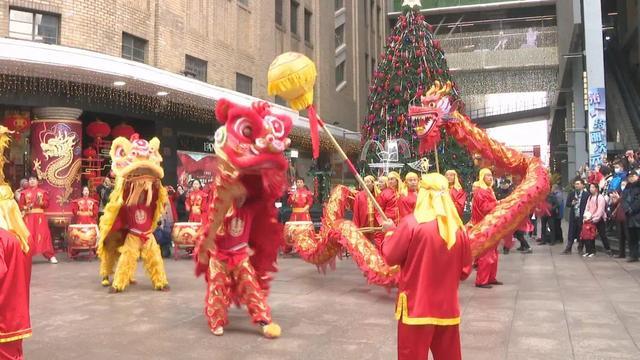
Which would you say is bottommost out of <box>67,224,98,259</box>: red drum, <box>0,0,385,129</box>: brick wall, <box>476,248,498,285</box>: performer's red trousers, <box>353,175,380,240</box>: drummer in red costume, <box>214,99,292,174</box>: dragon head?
<box>476,248,498,285</box>: performer's red trousers

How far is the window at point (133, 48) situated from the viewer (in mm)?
13992

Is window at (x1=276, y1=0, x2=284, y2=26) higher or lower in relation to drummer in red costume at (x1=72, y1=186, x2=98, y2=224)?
higher

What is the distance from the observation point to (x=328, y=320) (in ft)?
20.4

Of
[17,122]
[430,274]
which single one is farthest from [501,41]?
[430,274]

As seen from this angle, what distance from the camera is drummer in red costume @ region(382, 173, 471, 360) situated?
3.47 metres

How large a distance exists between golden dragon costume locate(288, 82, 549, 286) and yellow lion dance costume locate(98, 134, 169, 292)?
2.26m

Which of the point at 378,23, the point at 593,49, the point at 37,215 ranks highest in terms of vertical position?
the point at 378,23

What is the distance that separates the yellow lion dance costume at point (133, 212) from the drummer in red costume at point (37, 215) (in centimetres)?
357

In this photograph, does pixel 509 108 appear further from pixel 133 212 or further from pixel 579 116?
pixel 133 212

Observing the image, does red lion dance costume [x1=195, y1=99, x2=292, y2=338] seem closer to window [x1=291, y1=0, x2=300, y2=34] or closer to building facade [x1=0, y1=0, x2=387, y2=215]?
building facade [x1=0, y1=0, x2=387, y2=215]

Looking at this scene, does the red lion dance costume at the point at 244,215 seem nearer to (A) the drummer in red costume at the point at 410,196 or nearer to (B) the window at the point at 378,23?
(A) the drummer in red costume at the point at 410,196

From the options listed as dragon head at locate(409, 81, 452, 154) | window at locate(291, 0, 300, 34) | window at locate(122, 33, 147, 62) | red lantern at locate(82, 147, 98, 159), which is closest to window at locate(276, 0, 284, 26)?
window at locate(291, 0, 300, 34)

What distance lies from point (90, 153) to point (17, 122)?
1.79 meters

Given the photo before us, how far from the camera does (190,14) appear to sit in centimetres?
1605
